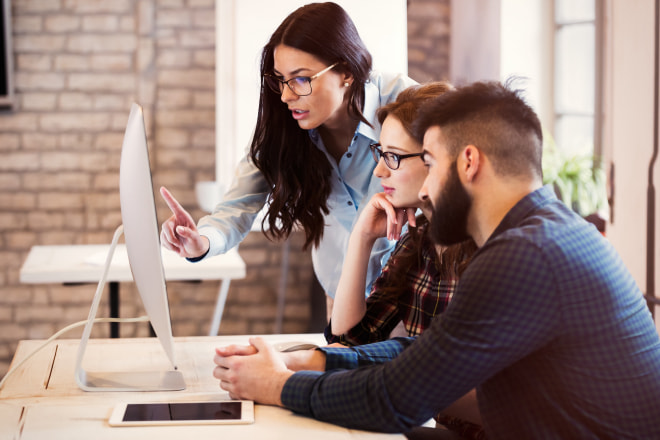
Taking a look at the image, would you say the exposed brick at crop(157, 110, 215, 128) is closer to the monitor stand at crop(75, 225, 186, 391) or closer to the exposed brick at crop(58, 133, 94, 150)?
the exposed brick at crop(58, 133, 94, 150)

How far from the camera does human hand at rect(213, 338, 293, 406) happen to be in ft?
3.85

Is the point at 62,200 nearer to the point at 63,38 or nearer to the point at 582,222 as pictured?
the point at 63,38

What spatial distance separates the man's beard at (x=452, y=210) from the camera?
112 centimetres

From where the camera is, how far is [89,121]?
382 centimetres

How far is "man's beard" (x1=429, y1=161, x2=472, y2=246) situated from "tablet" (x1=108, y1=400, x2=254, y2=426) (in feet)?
1.34

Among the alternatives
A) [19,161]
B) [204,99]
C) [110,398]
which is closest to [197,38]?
[204,99]

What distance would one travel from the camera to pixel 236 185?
197 centimetres

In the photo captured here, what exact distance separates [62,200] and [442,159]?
314 centimetres

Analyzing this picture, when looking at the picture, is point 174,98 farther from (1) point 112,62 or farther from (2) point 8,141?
(2) point 8,141

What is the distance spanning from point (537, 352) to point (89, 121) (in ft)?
10.7

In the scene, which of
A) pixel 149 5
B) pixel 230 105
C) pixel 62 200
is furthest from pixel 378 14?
pixel 62 200

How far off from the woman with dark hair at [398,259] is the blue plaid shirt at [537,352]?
0.47m

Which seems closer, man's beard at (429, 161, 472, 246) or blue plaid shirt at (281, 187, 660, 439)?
blue plaid shirt at (281, 187, 660, 439)

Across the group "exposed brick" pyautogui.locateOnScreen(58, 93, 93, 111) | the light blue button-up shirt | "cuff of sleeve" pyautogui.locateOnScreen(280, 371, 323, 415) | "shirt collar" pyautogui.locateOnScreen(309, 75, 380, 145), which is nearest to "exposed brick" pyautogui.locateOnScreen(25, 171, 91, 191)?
"exposed brick" pyautogui.locateOnScreen(58, 93, 93, 111)
